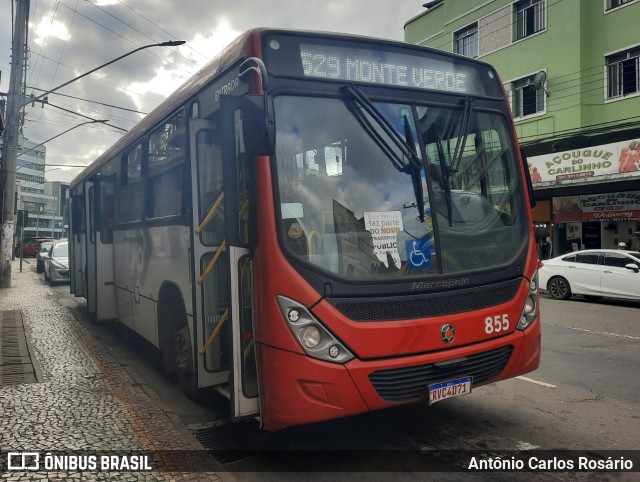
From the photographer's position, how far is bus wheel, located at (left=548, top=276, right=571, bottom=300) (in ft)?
51.4

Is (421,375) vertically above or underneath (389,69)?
underneath

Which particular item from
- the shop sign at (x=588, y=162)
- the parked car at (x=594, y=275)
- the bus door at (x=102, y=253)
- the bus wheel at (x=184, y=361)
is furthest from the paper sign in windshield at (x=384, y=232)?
the shop sign at (x=588, y=162)

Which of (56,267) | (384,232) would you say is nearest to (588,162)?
(384,232)

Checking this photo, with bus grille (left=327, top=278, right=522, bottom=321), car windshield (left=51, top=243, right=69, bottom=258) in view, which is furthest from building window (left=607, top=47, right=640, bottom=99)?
car windshield (left=51, top=243, right=69, bottom=258)

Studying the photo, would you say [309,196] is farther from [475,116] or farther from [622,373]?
[622,373]

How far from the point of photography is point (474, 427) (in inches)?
198

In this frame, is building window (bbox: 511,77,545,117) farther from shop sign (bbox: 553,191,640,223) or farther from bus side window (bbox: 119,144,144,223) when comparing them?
bus side window (bbox: 119,144,144,223)

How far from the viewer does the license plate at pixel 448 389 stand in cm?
415

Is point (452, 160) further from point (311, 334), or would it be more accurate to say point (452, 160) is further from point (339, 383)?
point (339, 383)

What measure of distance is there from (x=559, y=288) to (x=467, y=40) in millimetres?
13493

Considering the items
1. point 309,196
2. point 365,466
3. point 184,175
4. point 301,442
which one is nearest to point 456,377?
point 365,466

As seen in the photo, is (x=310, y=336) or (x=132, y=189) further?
(x=132, y=189)

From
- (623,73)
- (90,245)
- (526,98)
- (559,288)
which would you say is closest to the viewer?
(90,245)

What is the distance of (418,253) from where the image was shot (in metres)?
4.29
